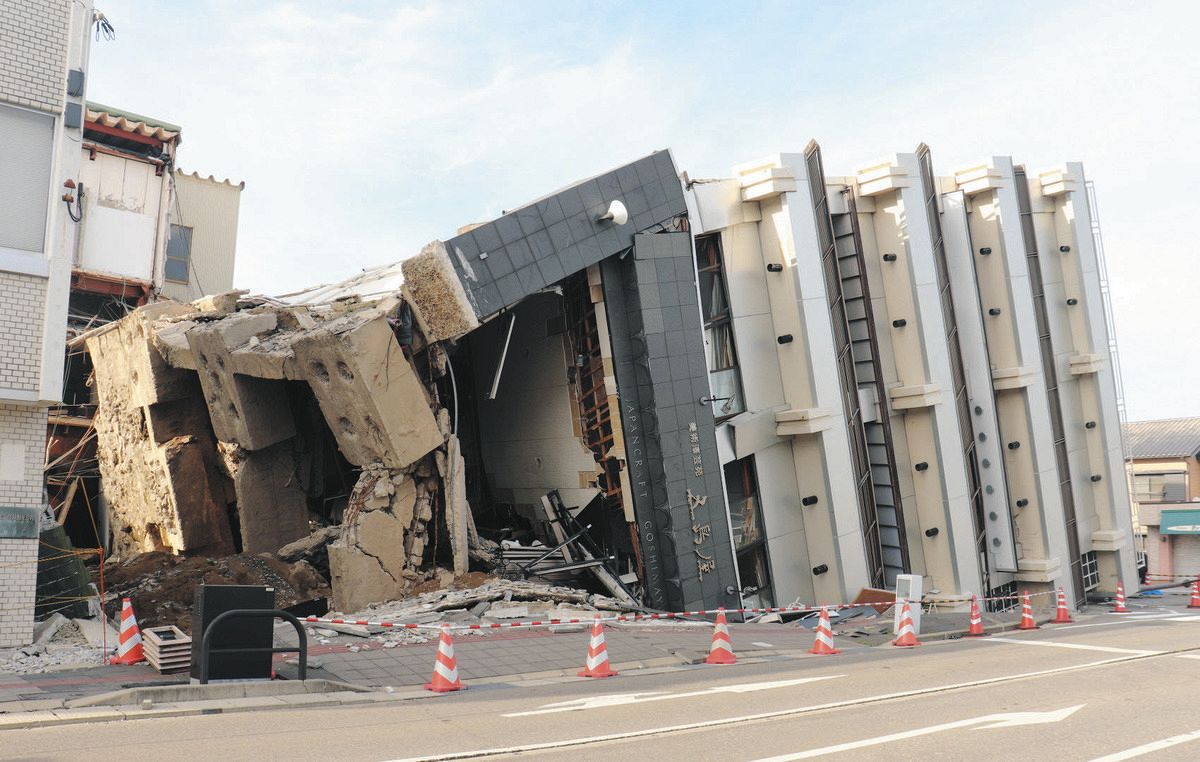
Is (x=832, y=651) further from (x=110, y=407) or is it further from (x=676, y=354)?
(x=110, y=407)

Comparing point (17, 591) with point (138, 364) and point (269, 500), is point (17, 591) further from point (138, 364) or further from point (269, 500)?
point (138, 364)

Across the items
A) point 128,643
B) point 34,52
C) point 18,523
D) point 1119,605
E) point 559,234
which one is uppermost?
point 34,52

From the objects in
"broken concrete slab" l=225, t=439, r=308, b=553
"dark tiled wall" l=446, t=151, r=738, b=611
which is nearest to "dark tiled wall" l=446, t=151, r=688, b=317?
"dark tiled wall" l=446, t=151, r=738, b=611

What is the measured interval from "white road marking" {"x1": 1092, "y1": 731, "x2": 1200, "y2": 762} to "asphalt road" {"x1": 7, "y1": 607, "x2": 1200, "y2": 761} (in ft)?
0.09

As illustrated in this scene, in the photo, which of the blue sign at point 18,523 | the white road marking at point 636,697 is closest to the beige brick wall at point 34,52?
the blue sign at point 18,523

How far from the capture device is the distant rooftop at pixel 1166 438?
4491 cm

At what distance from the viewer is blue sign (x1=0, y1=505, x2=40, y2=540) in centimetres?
1149

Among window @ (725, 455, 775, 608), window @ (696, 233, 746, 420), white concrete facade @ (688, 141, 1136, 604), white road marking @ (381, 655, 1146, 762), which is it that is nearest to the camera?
white road marking @ (381, 655, 1146, 762)

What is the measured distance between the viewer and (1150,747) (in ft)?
23.0

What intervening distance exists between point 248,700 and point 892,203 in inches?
704

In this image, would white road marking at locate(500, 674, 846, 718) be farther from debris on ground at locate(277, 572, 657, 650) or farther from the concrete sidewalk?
debris on ground at locate(277, 572, 657, 650)

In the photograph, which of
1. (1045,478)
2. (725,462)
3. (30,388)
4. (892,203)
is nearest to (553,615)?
(725,462)

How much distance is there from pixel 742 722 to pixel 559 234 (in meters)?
10.5

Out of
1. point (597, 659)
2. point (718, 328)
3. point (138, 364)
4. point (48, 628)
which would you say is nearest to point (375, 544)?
point (48, 628)
